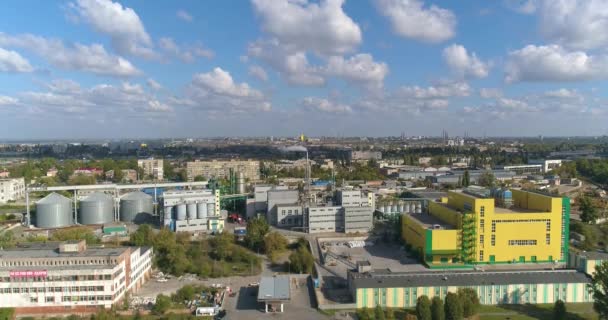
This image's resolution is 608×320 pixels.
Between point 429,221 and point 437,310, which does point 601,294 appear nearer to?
point 437,310

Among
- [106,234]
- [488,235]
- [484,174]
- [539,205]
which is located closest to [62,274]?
[106,234]

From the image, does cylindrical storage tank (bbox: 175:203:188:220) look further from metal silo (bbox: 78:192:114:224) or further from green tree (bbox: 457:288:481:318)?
green tree (bbox: 457:288:481:318)

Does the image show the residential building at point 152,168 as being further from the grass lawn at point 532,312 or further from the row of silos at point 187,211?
the grass lawn at point 532,312

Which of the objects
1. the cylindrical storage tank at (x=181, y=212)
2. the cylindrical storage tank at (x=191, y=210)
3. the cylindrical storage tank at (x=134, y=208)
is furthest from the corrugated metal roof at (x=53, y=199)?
the cylindrical storage tank at (x=191, y=210)

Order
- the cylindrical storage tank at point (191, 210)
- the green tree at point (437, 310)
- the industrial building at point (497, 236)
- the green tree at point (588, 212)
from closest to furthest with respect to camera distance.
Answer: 1. the green tree at point (437, 310)
2. the industrial building at point (497, 236)
3. the green tree at point (588, 212)
4. the cylindrical storage tank at point (191, 210)

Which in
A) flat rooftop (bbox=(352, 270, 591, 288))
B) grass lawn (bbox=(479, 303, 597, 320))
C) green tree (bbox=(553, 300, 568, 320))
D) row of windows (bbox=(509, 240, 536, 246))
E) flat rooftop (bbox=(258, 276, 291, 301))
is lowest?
grass lawn (bbox=(479, 303, 597, 320))

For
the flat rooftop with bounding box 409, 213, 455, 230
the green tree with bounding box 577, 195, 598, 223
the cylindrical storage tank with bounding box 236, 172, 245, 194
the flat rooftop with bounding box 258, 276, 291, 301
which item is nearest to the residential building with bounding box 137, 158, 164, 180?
the cylindrical storage tank with bounding box 236, 172, 245, 194

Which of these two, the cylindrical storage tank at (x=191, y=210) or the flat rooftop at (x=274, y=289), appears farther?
the cylindrical storage tank at (x=191, y=210)
